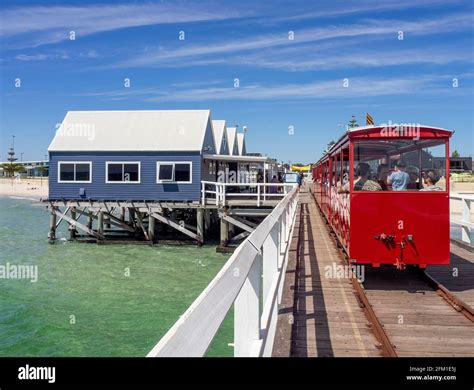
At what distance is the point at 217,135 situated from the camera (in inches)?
1312

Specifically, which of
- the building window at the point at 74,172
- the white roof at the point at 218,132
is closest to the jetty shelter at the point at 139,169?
the building window at the point at 74,172

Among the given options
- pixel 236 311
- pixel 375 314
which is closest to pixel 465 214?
pixel 375 314

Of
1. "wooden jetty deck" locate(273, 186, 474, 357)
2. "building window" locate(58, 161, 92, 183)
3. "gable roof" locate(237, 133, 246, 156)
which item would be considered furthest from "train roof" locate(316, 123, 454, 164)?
"gable roof" locate(237, 133, 246, 156)

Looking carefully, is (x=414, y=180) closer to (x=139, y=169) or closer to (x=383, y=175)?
(x=383, y=175)

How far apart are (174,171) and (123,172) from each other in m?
2.80

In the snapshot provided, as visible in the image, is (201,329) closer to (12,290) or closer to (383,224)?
(383,224)

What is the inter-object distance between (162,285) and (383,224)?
1063cm

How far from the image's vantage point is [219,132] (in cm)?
3359

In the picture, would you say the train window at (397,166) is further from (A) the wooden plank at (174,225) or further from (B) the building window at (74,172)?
(B) the building window at (74,172)

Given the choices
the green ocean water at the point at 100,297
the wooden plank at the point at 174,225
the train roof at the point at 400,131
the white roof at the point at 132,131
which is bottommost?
the green ocean water at the point at 100,297

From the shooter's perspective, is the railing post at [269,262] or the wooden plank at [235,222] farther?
the wooden plank at [235,222]

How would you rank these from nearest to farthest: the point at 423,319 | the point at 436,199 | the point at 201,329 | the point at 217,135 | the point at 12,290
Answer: the point at 201,329 → the point at 423,319 → the point at 436,199 → the point at 12,290 → the point at 217,135

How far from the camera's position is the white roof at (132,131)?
26766 millimetres
